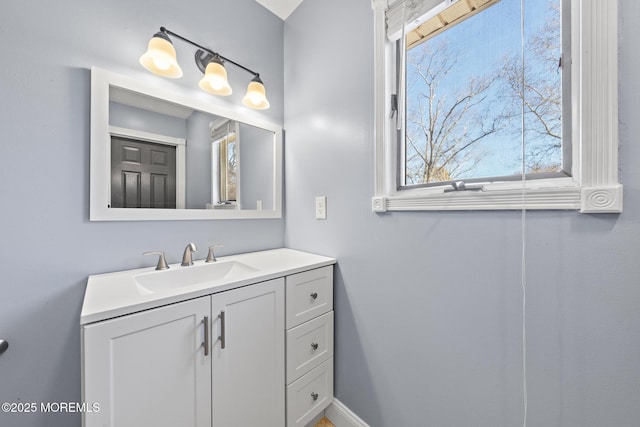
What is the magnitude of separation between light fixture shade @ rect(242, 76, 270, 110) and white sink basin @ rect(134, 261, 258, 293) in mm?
944

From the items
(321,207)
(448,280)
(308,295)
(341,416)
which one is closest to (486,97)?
(448,280)

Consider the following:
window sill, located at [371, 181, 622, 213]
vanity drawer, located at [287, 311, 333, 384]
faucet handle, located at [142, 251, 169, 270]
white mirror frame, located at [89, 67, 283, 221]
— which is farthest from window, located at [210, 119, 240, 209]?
window sill, located at [371, 181, 622, 213]

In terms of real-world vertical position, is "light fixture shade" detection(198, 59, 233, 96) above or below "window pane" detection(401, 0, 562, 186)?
above

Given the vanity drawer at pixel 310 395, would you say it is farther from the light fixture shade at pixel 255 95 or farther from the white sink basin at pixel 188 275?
the light fixture shade at pixel 255 95

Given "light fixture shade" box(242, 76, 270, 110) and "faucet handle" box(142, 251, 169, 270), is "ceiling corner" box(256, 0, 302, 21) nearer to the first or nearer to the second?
"light fixture shade" box(242, 76, 270, 110)

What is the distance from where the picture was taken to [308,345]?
3.90 ft

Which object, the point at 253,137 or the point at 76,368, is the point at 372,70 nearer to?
the point at 253,137

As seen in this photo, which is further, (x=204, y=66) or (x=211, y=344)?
(x=204, y=66)

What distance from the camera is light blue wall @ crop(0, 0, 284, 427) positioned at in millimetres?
848

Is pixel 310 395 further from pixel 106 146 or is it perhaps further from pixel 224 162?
pixel 106 146

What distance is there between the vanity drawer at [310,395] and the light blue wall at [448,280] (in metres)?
0.08

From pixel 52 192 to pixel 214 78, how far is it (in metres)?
0.85

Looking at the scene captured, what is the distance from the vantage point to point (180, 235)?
1239mm

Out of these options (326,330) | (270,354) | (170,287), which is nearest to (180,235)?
(170,287)
